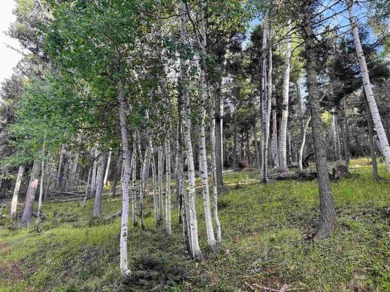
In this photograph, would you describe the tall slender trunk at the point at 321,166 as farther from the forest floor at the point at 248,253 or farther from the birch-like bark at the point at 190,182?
the birch-like bark at the point at 190,182

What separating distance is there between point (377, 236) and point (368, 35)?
8.34 m

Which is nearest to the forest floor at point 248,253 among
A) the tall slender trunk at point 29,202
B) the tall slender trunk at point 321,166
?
the tall slender trunk at point 321,166

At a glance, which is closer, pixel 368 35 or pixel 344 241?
pixel 344 241

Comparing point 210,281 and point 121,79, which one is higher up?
point 121,79

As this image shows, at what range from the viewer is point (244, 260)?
504cm

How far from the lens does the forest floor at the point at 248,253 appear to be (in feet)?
13.7

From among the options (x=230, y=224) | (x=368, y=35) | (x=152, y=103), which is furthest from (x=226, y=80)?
(x=230, y=224)

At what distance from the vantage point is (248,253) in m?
5.25

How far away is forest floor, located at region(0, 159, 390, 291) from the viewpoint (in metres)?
4.19

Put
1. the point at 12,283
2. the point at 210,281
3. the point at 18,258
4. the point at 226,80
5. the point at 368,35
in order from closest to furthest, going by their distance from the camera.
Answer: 1. the point at 210,281
2. the point at 12,283
3. the point at 18,258
4. the point at 368,35
5. the point at 226,80

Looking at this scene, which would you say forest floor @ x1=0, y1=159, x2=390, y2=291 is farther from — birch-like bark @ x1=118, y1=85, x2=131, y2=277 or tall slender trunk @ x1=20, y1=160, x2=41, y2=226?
tall slender trunk @ x1=20, y1=160, x2=41, y2=226

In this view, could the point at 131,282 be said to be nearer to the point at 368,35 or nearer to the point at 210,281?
the point at 210,281

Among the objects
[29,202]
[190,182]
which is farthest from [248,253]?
[29,202]

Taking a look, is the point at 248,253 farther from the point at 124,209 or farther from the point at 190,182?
the point at 124,209
